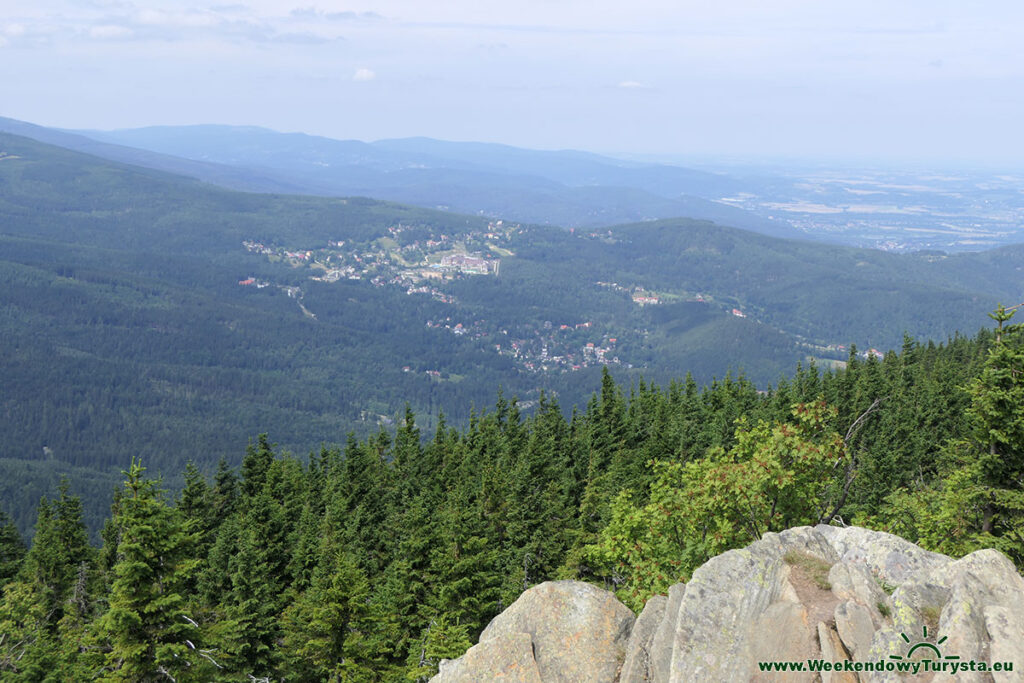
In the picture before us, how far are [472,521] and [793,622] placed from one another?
31.2 m

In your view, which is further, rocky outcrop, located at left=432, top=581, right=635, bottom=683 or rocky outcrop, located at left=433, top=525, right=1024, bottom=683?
rocky outcrop, located at left=432, top=581, right=635, bottom=683

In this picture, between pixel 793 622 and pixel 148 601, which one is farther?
pixel 148 601

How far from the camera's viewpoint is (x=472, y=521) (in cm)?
4438

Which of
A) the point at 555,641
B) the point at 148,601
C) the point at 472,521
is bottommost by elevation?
the point at 472,521

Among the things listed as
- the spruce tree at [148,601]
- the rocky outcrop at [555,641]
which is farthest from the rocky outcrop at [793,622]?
the spruce tree at [148,601]

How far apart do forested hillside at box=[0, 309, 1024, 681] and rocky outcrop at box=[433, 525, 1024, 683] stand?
3.67 metres

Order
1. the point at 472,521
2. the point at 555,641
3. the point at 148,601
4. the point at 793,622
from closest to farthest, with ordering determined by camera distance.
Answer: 1. the point at 793,622
2. the point at 555,641
3. the point at 148,601
4. the point at 472,521

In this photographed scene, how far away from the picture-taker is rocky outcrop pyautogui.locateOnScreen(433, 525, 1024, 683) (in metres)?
13.5

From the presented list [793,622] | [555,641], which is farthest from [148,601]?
[793,622]

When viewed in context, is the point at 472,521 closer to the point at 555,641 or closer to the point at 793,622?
the point at 555,641

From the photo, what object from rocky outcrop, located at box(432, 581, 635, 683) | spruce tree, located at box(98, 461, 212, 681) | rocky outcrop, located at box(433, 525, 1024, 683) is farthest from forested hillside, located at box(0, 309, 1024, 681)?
rocky outcrop, located at box(433, 525, 1024, 683)

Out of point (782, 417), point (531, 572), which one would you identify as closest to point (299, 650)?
point (531, 572)

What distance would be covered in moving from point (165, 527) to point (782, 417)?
57.2 metres

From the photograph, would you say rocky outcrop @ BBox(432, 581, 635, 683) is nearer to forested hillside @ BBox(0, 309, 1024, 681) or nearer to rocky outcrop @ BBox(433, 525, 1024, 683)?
rocky outcrop @ BBox(433, 525, 1024, 683)
